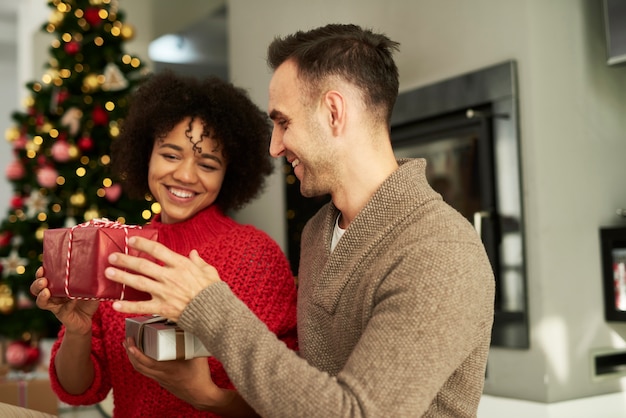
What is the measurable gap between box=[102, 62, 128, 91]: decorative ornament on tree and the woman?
8.80 feet

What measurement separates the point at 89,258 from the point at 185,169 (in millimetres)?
478

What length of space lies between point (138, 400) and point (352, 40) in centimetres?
88

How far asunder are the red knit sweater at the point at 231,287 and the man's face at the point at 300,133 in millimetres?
314

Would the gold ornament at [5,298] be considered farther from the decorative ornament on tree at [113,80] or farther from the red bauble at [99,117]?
the decorative ornament on tree at [113,80]

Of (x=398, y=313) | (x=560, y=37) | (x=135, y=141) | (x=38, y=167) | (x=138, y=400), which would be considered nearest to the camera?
(x=398, y=313)

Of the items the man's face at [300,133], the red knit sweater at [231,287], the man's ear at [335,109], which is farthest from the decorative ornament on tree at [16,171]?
the man's ear at [335,109]

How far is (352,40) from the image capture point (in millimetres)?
1273

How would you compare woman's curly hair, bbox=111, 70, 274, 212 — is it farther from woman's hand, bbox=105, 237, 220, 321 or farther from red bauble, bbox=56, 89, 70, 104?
red bauble, bbox=56, 89, 70, 104

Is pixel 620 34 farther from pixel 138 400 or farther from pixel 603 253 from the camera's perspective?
pixel 138 400

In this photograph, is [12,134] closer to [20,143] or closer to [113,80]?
[20,143]

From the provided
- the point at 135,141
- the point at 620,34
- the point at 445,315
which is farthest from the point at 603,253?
the point at 445,315

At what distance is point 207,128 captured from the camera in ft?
5.36

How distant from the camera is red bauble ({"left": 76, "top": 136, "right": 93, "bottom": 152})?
4.23m

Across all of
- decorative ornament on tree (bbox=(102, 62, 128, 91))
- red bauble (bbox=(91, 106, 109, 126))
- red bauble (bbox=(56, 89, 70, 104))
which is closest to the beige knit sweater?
red bauble (bbox=(91, 106, 109, 126))
